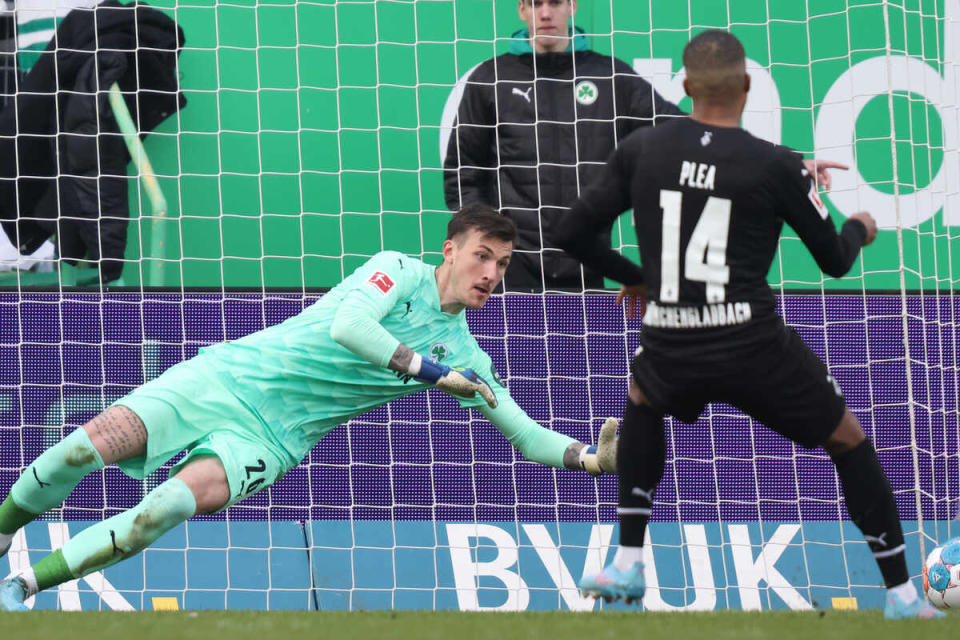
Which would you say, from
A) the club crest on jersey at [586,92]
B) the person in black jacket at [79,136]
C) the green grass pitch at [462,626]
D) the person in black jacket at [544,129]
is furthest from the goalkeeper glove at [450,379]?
the person in black jacket at [79,136]

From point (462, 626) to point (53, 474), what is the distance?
1.67m

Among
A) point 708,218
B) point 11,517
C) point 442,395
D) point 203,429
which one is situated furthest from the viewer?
point 442,395

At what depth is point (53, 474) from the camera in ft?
15.3

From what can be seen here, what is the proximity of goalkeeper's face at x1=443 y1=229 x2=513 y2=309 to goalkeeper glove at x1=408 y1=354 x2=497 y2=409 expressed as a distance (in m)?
0.47

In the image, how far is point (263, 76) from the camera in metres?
7.63

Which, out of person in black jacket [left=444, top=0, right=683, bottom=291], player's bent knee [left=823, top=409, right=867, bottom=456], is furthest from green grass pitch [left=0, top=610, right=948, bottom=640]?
person in black jacket [left=444, top=0, right=683, bottom=291]

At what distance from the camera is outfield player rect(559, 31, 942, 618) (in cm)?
393

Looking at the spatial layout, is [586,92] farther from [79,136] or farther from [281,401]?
[281,401]

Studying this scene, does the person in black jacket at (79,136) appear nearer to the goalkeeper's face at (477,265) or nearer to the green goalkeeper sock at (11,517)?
Result: the green goalkeeper sock at (11,517)

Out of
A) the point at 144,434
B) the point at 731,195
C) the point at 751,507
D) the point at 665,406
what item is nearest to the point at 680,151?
the point at 731,195

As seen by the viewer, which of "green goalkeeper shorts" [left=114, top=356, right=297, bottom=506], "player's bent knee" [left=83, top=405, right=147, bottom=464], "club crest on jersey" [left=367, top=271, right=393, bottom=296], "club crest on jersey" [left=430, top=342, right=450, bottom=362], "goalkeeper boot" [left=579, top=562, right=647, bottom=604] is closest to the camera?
"goalkeeper boot" [left=579, top=562, right=647, bottom=604]

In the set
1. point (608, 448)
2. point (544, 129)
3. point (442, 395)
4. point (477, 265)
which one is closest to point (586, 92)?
point (544, 129)

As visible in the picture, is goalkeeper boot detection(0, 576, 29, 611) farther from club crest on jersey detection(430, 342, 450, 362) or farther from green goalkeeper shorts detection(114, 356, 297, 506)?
club crest on jersey detection(430, 342, 450, 362)

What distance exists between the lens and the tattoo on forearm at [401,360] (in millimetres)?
4699
